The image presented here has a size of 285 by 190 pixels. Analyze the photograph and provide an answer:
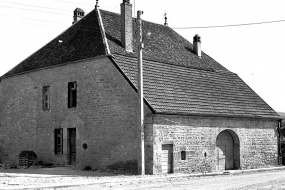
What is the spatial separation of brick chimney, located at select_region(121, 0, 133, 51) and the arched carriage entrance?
705 centimetres

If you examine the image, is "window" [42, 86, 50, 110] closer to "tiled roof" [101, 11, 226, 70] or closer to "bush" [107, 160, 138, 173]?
"tiled roof" [101, 11, 226, 70]

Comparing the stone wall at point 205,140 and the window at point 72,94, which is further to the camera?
the window at point 72,94

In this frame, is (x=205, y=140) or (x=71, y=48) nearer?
(x=205, y=140)

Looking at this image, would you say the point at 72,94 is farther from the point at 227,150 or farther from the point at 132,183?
the point at 132,183

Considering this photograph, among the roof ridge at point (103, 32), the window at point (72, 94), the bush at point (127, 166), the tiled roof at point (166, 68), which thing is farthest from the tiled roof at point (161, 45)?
the bush at point (127, 166)

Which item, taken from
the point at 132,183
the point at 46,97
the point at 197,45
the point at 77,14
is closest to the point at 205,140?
the point at 132,183

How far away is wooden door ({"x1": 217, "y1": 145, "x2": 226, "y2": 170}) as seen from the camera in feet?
80.4

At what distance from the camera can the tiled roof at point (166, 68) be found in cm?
2292

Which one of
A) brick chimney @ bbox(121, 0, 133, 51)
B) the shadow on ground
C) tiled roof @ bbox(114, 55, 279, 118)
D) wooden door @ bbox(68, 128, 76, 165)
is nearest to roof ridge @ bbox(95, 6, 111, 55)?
tiled roof @ bbox(114, 55, 279, 118)

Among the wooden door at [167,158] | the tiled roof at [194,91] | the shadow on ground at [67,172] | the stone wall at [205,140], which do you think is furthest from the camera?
the tiled roof at [194,91]

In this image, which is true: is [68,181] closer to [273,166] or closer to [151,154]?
[151,154]

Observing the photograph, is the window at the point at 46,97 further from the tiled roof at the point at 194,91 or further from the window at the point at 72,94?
the tiled roof at the point at 194,91

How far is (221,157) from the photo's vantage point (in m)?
24.6

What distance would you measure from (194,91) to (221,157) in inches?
154
